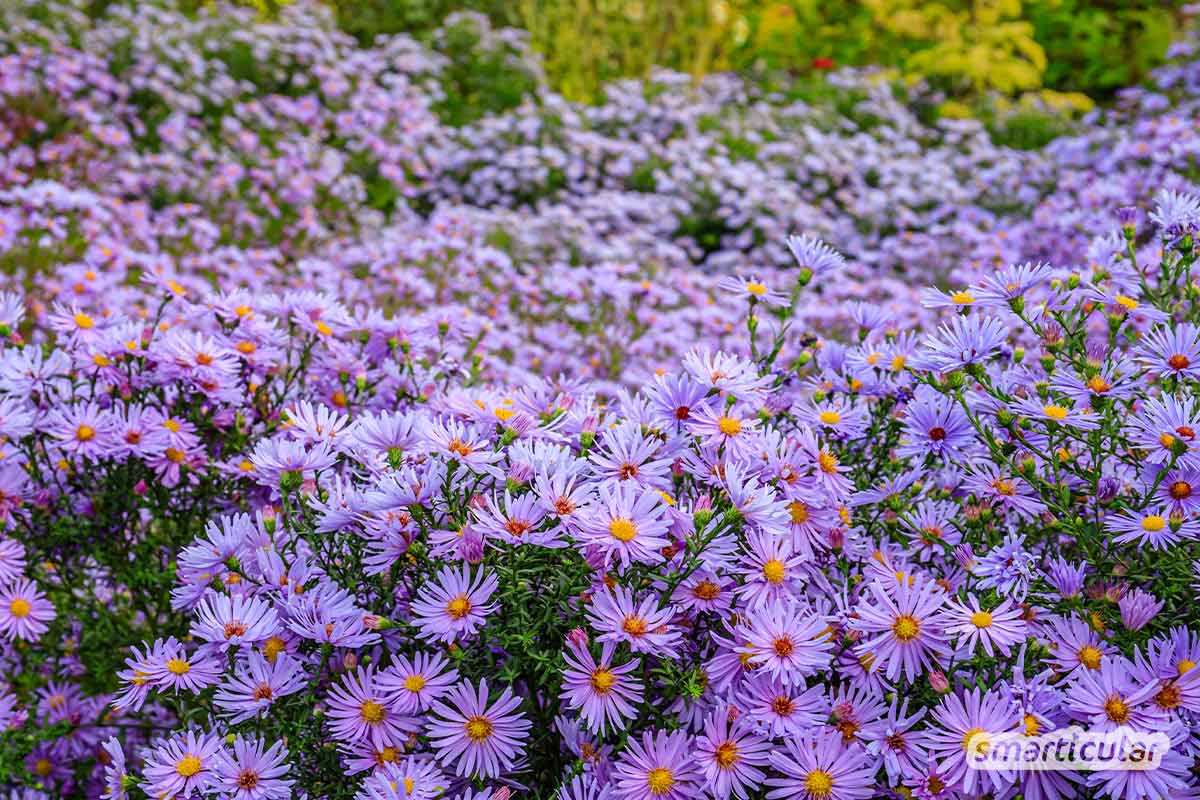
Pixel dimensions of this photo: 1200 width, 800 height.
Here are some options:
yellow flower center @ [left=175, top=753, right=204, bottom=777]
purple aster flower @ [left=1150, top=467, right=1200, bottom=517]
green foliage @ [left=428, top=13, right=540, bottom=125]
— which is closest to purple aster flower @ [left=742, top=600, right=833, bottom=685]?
purple aster flower @ [left=1150, top=467, right=1200, bottom=517]

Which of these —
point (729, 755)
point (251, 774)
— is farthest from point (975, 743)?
point (251, 774)

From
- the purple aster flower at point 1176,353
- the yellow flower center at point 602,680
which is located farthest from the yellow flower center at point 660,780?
the purple aster flower at point 1176,353

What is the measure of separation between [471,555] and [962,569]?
0.67 m

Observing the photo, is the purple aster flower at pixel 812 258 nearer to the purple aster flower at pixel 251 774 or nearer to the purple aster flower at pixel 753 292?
the purple aster flower at pixel 753 292

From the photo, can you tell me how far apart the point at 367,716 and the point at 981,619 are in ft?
2.33

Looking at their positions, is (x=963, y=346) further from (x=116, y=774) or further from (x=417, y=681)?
(x=116, y=774)

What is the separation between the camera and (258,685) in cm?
121

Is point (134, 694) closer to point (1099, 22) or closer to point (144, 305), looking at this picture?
point (144, 305)

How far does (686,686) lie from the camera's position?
3.75 feet

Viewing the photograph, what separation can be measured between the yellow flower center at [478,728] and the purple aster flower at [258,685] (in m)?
0.22

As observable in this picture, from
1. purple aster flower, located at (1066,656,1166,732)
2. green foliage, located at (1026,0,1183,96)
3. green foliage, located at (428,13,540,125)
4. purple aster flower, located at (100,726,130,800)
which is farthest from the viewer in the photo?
green foliage, located at (1026,0,1183,96)

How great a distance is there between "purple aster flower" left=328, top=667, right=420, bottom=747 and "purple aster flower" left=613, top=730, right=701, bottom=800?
0.83 ft

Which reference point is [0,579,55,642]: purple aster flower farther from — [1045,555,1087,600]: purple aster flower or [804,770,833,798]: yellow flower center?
[1045,555,1087,600]: purple aster flower

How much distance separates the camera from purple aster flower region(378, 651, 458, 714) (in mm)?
1162
